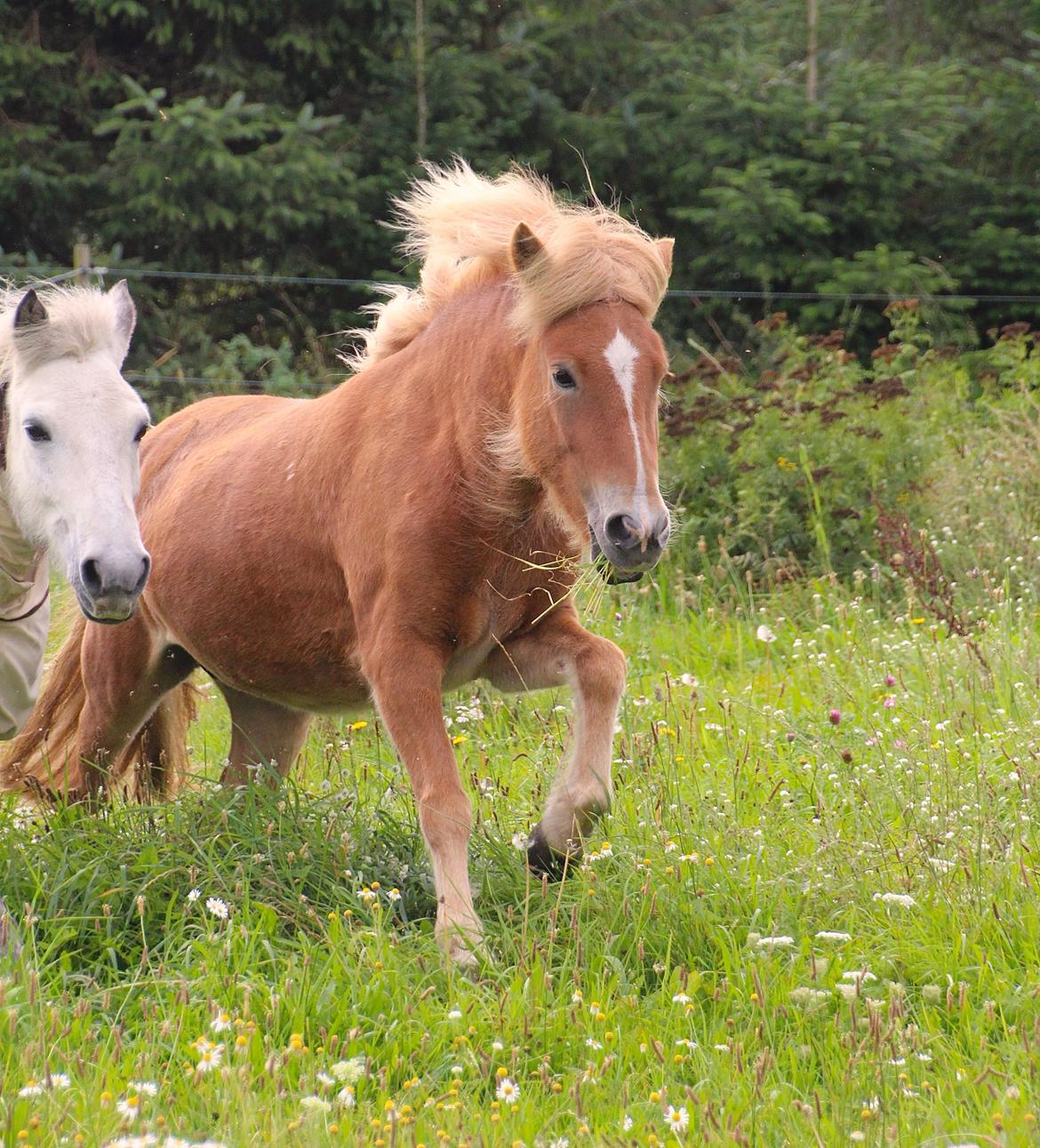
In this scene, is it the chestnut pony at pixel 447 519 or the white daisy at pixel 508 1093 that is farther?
the chestnut pony at pixel 447 519

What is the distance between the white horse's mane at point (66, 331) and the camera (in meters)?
3.91

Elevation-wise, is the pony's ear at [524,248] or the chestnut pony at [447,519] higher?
the pony's ear at [524,248]

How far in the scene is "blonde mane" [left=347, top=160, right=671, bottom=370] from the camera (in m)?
3.96

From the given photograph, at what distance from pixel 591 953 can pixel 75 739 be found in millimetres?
2501

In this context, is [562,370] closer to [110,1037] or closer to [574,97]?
[110,1037]

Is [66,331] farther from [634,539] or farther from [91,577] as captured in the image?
[634,539]

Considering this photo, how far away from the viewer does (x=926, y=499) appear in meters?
7.75

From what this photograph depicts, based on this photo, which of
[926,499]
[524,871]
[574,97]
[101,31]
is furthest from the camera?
[574,97]

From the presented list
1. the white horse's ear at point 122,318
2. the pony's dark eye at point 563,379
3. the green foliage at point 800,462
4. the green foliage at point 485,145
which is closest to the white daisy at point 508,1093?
the pony's dark eye at point 563,379

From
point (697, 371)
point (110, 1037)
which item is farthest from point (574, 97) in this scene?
point (110, 1037)

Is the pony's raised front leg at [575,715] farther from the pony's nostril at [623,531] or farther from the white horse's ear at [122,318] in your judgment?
the white horse's ear at [122,318]

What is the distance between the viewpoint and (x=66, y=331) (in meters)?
3.92

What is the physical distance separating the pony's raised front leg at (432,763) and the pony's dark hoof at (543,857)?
242mm

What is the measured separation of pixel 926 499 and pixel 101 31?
8.56 meters
